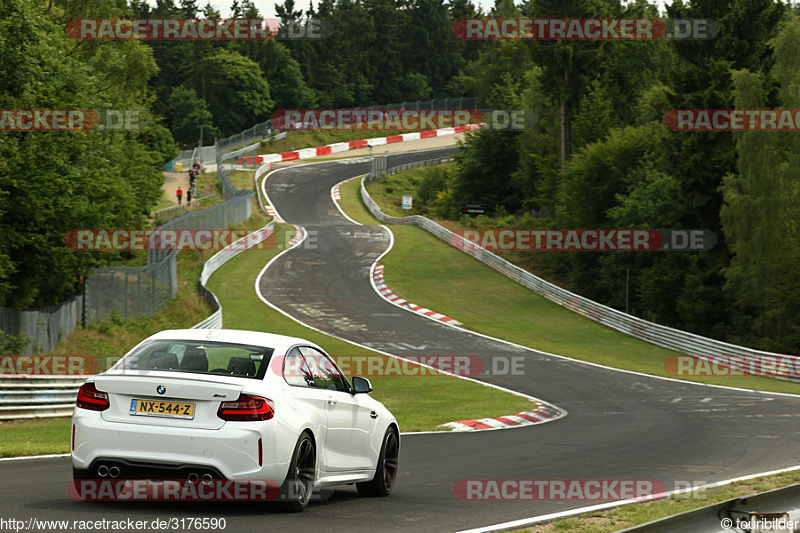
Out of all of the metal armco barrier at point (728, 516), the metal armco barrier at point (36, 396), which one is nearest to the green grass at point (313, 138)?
the metal armco barrier at point (36, 396)

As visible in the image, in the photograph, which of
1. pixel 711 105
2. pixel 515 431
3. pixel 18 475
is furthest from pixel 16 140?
pixel 711 105

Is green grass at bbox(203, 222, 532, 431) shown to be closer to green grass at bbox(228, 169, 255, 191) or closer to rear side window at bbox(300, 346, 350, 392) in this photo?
rear side window at bbox(300, 346, 350, 392)

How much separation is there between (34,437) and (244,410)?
9539 mm

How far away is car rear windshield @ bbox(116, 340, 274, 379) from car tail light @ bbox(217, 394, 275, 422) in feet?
1.20

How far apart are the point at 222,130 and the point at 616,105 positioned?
62717 millimetres

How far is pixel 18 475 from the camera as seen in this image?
10086 mm

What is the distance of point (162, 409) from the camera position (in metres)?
7.84

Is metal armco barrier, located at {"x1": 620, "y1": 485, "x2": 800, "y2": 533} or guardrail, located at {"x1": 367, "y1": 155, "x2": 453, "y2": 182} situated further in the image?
guardrail, located at {"x1": 367, "y1": 155, "x2": 453, "y2": 182}

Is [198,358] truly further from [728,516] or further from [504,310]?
[504,310]

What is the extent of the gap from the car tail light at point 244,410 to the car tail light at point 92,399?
98cm

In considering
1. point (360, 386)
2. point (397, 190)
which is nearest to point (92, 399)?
point (360, 386)

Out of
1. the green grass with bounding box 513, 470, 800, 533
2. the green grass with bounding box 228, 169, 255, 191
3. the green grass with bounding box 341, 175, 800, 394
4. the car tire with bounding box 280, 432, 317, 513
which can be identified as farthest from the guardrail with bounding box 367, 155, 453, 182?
the car tire with bounding box 280, 432, 317, 513

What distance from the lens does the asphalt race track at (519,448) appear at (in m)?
8.16

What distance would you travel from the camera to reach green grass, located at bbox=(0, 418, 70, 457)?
41.7ft
